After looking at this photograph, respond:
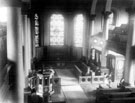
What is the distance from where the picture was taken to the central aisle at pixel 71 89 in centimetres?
1258

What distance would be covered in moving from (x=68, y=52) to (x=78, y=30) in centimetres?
277

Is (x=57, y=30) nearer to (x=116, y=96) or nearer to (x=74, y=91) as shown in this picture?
(x=74, y=91)

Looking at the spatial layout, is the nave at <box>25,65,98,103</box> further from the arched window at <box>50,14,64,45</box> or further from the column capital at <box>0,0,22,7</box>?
the column capital at <box>0,0,22,7</box>

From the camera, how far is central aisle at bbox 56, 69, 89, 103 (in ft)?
41.3

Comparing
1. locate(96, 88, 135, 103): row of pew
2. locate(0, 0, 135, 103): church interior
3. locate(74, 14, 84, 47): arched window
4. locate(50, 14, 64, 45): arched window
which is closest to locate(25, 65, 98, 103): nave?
locate(0, 0, 135, 103): church interior

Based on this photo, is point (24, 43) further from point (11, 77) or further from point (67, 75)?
point (11, 77)

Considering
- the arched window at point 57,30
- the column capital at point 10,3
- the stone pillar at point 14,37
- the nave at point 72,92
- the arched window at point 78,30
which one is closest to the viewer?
the column capital at point 10,3

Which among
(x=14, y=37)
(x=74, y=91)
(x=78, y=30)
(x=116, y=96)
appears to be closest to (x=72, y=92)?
(x=74, y=91)

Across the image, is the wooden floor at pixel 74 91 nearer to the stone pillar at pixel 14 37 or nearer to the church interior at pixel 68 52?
the church interior at pixel 68 52

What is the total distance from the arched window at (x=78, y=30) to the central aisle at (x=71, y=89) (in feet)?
14.6

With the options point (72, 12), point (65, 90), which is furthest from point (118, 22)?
point (65, 90)

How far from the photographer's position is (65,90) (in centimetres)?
1434

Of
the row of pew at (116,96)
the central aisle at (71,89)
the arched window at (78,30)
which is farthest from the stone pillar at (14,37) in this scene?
the arched window at (78,30)

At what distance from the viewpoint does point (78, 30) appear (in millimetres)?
22781
